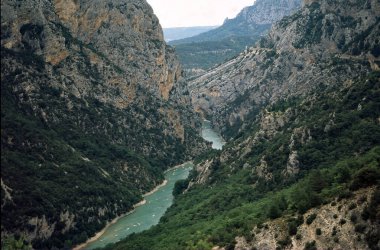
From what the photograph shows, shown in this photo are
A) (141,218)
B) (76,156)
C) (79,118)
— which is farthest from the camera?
(79,118)

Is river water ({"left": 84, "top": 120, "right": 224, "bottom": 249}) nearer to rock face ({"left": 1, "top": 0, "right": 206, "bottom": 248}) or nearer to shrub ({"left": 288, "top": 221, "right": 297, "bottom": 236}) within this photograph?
rock face ({"left": 1, "top": 0, "right": 206, "bottom": 248})

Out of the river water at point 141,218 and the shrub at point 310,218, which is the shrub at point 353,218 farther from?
the river water at point 141,218

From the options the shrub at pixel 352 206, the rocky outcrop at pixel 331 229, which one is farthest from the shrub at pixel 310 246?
the shrub at pixel 352 206

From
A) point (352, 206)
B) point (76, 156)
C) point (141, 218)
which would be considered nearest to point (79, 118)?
point (76, 156)

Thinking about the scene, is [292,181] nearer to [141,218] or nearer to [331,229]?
[331,229]

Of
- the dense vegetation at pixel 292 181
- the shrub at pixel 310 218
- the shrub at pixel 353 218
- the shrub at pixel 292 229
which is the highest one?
the shrub at pixel 353 218

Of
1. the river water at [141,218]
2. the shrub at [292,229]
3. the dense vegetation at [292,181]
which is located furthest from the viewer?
the river water at [141,218]
